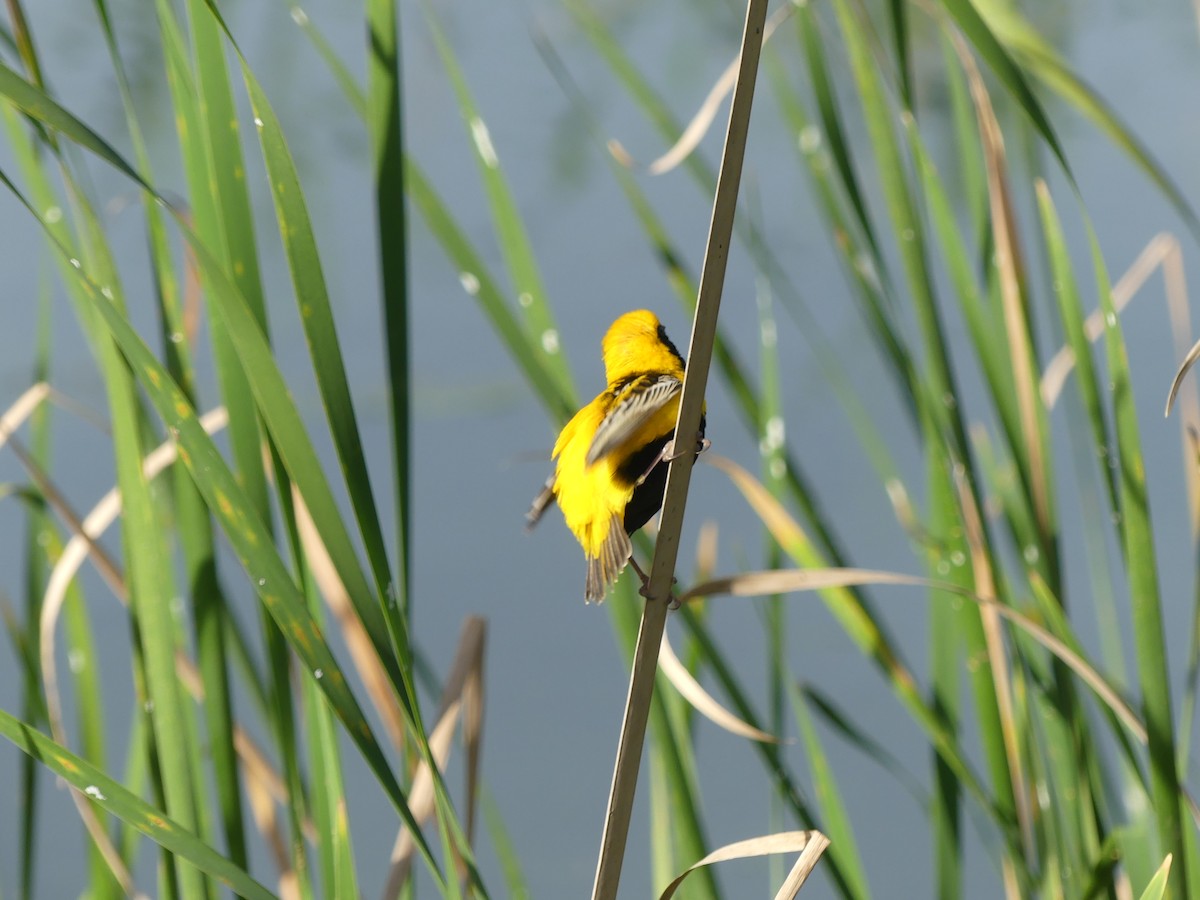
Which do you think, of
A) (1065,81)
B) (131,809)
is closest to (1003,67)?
(1065,81)

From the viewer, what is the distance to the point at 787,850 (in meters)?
0.48

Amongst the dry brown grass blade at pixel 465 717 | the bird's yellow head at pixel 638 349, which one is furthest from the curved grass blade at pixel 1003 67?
the dry brown grass blade at pixel 465 717

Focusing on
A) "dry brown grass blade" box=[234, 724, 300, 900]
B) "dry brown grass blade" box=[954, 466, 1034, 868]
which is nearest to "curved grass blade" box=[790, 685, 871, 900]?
"dry brown grass blade" box=[954, 466, 1034, 868]

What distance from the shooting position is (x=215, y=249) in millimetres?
531

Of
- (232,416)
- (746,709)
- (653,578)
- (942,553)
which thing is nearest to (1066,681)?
→ (942,553)

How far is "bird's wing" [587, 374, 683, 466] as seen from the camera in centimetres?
45

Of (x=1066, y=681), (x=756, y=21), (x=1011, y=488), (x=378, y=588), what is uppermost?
(x=756, y=21)

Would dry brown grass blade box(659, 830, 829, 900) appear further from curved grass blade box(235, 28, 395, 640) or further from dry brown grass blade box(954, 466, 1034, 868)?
dry brown grass blade box(954, 466, 1034, 868)

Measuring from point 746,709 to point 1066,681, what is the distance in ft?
0.70

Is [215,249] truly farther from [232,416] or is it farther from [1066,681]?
[1066,681]

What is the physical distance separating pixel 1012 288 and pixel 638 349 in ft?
1.01

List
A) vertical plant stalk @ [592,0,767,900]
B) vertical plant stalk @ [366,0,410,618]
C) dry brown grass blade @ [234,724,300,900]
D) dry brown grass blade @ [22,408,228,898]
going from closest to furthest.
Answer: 1. vertical plant stalk @ [592,0,767,900]
2. vertical plant stalk @ [366,0,410,618]
3. dry brown grass blade @ [22,408,228,898]
4. dry brown grass blade @ [234,724,300,900]

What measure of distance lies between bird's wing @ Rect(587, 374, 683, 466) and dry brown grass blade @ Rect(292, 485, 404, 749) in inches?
12.8

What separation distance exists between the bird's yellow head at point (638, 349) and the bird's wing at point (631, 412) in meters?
0.02
